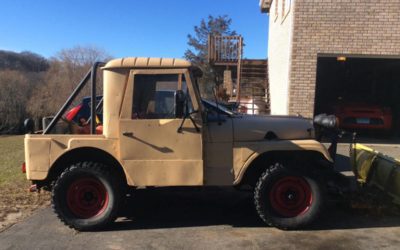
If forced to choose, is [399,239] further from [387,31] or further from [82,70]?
[82,70]

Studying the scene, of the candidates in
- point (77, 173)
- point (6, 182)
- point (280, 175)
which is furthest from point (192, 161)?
point (6, 182)

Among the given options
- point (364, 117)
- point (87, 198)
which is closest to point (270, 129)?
point (87, 198)

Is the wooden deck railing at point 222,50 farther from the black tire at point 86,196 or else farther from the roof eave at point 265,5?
the black tire at point 86,196

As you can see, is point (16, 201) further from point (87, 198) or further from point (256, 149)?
point (256, 149)

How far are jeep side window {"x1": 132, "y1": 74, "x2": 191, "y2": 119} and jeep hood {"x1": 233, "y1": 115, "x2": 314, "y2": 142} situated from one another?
88 centimetres

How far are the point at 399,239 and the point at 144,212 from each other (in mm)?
3445

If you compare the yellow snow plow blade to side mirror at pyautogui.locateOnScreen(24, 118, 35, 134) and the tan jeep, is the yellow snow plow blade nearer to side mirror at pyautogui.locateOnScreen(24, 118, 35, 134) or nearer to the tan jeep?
the tan jeep

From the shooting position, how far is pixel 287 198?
18.2 ft

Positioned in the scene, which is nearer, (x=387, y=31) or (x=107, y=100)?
(x=107, y=100)

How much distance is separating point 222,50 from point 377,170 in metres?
13.8

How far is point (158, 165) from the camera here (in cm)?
541

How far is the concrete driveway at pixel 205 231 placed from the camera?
5.04 m

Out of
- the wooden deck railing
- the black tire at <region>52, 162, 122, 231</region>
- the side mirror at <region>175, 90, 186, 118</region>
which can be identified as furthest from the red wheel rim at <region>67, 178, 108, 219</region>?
the wooden deck railing

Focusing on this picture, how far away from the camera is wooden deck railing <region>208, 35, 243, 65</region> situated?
1924 centimetres
